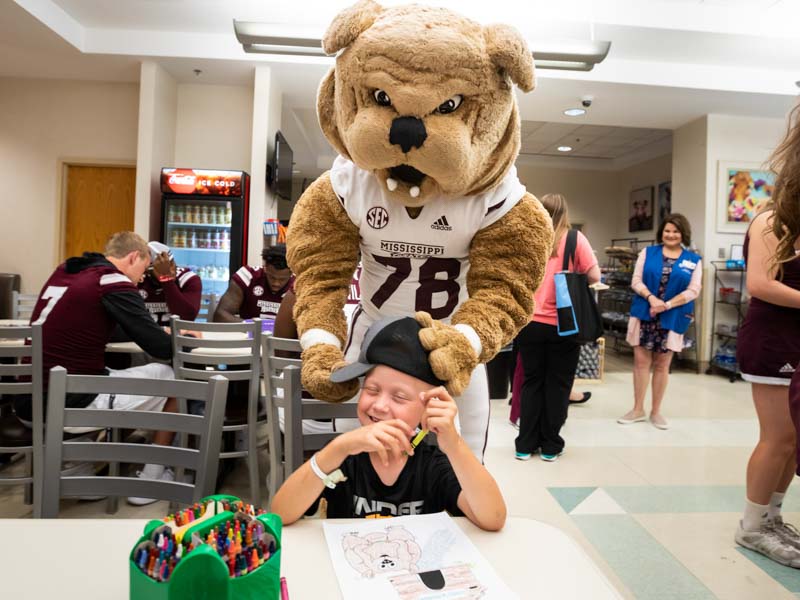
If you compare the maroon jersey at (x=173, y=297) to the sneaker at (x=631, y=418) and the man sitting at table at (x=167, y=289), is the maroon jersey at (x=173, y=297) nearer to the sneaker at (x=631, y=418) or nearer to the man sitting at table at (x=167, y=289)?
the man sitting at table at (x=167, y=289)

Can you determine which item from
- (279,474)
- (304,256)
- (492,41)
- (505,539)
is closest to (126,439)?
(279,474)

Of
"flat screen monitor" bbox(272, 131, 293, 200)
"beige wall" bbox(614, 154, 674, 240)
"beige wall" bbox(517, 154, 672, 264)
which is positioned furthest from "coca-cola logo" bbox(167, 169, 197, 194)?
"beige wall" bbox(614, 154, 674, 240)

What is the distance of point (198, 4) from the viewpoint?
4473mm

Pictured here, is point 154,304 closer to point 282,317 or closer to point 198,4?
point 282,317

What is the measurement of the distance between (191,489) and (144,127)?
16.3ft

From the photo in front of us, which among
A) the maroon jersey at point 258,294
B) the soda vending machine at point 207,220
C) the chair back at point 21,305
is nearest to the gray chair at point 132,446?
the maroon jersey at point 258,294

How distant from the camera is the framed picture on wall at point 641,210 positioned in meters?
8.97

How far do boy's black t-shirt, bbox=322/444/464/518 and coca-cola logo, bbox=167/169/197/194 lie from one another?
190 inches

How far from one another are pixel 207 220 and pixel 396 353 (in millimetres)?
5143

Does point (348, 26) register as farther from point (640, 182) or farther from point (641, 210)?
point (640, 182)

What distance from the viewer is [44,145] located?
6.01 m

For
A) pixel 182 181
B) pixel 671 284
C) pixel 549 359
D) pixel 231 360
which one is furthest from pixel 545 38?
pixel 231 360

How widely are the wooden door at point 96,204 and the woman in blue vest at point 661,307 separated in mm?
5523

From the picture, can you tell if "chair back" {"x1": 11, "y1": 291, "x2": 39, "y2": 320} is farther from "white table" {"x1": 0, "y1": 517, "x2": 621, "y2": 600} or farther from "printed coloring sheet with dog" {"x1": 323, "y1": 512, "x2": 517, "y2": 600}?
"printed coloring sheet with dog" {"x1": 323, "y1": 512, "x2": 517, "y2": 600}
